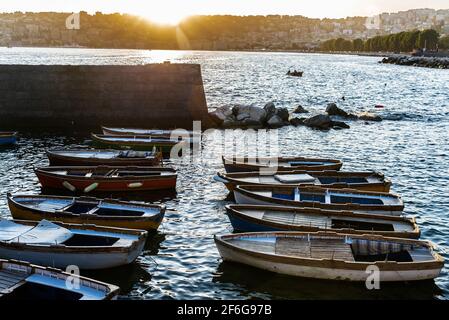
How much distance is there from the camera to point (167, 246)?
59.8 feet

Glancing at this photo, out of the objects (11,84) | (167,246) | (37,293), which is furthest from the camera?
(11,84)

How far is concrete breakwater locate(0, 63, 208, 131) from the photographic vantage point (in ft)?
127

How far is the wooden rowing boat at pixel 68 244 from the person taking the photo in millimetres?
15242

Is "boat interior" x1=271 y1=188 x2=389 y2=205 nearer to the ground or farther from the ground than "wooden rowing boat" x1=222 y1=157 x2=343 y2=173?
nearer to the ground

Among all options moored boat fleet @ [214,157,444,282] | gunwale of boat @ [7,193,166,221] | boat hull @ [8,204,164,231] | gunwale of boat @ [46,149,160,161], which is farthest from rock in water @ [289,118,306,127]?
boat hull @ [8,204,164,231]

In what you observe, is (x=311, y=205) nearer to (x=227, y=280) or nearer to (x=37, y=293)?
(x=227, y=280)

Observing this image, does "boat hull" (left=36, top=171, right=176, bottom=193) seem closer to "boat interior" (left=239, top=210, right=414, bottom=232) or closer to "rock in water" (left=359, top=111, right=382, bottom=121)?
"boat interior" (left=239, top=210, right=414, bottom=232)

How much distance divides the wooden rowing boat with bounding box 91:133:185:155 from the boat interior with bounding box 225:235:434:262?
15.3 meters

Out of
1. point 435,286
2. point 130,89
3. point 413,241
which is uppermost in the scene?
point 130,89

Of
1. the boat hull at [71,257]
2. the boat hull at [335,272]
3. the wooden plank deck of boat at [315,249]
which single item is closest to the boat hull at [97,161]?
the boat hull at [71,257]

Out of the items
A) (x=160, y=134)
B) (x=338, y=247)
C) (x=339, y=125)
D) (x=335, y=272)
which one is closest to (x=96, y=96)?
(x=160, y=134)

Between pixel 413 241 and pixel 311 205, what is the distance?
4183 mm

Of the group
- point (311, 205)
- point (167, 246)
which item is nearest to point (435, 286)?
point (311, 205)

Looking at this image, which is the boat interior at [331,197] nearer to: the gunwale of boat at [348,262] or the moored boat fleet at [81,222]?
the gunwale of boat at [348,262]
